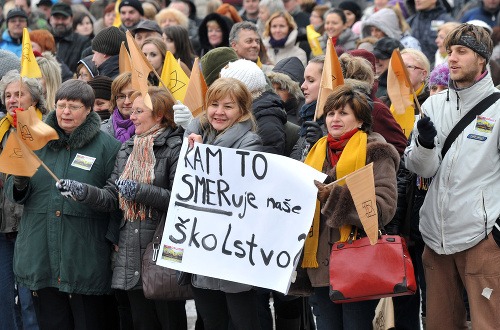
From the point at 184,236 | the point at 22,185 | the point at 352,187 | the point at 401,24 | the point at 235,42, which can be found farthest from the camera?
the point at 401,24

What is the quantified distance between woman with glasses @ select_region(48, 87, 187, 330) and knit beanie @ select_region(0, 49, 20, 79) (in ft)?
6.78

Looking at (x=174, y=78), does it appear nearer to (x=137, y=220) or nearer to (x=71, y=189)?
(x=137, y=220)

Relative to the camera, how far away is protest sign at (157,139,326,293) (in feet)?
21.2

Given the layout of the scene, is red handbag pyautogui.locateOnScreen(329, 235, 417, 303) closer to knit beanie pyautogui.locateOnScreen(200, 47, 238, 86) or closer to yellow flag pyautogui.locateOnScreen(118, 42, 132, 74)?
knit beanie pyautogui.locateOnScreen(200, 47, 238, 86)

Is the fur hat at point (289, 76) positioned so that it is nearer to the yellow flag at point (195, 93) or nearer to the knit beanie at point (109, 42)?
the yellow flag at point (195, 93)

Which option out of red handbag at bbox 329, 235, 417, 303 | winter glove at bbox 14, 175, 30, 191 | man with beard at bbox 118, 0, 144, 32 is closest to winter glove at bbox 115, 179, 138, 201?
winter glove at bbox 14, 175, 30, 191

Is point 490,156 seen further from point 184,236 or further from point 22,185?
point 22,185

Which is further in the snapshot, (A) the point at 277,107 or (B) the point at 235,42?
(B) the point at 235,42

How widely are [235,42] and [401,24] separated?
3016 mm

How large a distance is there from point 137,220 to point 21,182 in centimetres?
83

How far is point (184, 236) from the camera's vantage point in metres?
6.75

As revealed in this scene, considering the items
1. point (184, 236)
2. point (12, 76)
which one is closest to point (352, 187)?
point (184, 236)

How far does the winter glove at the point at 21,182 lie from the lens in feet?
23.7

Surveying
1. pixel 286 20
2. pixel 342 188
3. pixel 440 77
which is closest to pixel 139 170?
pixel 342 188
